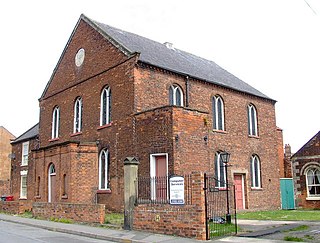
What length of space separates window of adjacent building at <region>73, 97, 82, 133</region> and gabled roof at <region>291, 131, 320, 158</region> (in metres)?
15.6

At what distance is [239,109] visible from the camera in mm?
27281

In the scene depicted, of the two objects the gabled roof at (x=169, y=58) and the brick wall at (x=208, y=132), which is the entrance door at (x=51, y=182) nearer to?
the brick wall at (x=208, y=132)

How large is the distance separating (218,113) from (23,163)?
723 inches

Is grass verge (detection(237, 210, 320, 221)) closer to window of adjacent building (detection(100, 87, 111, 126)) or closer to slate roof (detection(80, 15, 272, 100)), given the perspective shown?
slate roof (detection(80, 15, 272, 100))

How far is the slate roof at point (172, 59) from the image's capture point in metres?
23.4

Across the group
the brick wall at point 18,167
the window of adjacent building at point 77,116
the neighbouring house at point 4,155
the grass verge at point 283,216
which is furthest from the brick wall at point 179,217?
the neighbouring house at point 4,155

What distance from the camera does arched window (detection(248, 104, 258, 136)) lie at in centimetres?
2824

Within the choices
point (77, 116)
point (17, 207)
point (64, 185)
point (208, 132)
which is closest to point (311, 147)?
point (208, 132)

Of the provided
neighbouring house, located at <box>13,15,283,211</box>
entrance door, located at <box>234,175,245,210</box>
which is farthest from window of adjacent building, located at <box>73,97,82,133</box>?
entrance door, located at <box>234,175,245,210</box>

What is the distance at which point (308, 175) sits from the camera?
1073 inches

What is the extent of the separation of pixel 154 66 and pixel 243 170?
972cm

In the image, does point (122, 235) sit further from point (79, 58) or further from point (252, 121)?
point (252, 121)

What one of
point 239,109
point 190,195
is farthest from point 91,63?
point 190,195

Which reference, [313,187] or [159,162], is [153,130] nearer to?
[159,162]
